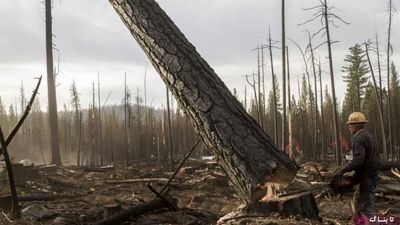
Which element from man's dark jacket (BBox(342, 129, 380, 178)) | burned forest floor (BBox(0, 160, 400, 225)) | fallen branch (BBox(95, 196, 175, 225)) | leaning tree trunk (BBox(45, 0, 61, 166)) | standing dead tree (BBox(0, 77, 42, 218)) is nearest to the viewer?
standing dead tree (BBox(0, 77, 42, 218))

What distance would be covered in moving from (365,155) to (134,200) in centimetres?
505

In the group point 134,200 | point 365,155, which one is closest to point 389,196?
point 365,155

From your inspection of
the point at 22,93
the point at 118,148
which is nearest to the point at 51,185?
the point at 118,148

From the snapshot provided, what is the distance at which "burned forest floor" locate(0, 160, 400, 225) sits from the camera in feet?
18.5

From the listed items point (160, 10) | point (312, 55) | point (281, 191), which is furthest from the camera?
point (312, 55)

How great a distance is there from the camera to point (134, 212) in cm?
558

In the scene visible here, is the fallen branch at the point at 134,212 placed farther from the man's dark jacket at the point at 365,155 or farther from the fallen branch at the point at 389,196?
the fallen branch at the point at 389,196

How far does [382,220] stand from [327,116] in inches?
1844

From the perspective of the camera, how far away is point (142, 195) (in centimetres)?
1034

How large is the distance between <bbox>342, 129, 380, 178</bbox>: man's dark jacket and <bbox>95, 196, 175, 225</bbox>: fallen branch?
2.66 meters

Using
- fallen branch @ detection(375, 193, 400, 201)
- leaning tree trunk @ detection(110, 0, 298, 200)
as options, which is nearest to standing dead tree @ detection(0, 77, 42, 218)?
leaning tree trunk @ detection(110, 0, 298, 200)

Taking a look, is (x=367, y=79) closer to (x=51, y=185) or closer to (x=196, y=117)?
(x=51, y=185)

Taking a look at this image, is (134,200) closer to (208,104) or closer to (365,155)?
(365,155)

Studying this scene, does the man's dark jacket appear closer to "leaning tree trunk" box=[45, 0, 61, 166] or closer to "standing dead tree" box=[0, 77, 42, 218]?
"standing dead tree" box=[0, 77, 42, 218]
